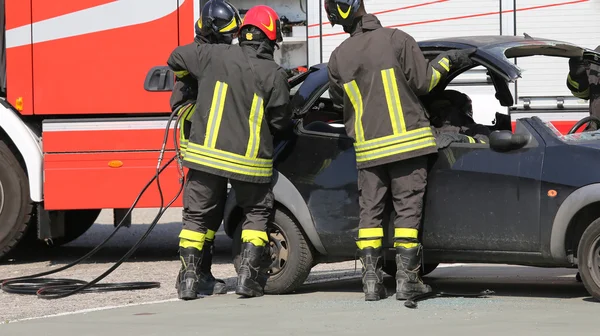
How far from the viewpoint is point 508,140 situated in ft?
23.2

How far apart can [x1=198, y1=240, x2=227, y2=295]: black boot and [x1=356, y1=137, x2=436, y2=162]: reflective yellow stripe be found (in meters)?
1.43

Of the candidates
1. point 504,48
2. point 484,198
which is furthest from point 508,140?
point 504,48

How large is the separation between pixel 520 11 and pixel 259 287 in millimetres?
3681

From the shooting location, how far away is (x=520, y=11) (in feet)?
32.9

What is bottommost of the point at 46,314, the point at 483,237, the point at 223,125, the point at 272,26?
the point at 46,314

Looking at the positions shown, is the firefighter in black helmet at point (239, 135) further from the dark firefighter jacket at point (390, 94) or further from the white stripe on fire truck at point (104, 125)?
the white stripe on fire truck at point (104, 125)

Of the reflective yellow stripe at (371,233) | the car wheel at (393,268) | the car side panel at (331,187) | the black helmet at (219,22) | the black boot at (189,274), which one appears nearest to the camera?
the reflective yellow stripe at (371,233)

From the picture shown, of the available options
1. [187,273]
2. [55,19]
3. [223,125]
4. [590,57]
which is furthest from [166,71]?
[590,57]

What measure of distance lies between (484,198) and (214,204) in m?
1.81

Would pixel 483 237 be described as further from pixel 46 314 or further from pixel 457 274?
pixel 46 314

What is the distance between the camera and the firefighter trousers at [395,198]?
7270mm

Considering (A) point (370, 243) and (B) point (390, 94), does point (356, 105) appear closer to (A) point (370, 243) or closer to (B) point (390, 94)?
(B) point (390, 94)

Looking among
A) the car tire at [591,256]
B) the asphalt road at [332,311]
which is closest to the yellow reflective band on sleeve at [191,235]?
the asphalt road at [332,311]

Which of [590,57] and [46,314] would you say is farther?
[590,57]
